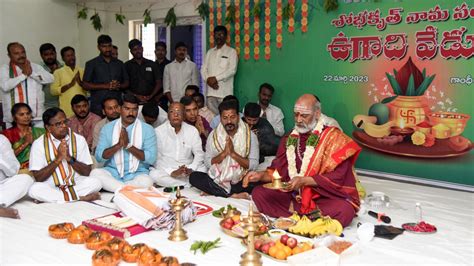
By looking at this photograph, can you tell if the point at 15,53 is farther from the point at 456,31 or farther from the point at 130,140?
the point at 456,31

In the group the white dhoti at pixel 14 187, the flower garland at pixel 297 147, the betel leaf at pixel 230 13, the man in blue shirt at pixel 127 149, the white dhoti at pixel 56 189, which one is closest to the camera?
the flower garland at pixel 297 147

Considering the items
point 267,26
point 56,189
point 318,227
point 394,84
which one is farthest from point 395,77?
point 56,189

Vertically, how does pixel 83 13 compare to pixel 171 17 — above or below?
above

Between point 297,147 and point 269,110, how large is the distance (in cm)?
279

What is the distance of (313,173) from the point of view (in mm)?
4039

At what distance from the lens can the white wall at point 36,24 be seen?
8.41 m

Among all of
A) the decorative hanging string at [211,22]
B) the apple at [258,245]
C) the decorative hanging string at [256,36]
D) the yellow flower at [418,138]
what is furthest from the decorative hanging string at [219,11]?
the apple at [258,245]

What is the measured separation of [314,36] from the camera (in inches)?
269

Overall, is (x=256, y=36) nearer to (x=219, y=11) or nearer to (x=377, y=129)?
(x=219, y=11)

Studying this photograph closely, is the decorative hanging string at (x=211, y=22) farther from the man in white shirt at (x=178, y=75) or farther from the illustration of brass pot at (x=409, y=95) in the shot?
the illustration of brass pot at (x=409, y=95)

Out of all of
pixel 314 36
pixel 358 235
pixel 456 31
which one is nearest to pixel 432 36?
pixel 456 31

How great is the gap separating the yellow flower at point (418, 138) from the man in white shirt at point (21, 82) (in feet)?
15.4

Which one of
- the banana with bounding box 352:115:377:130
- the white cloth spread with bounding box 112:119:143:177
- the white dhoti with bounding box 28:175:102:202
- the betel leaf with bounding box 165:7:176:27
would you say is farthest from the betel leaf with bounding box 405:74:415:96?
the betel leaf with bounding box 165:7:176:27

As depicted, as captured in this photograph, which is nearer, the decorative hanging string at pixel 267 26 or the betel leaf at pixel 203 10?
the decorative hanging string at pixel 267 26
